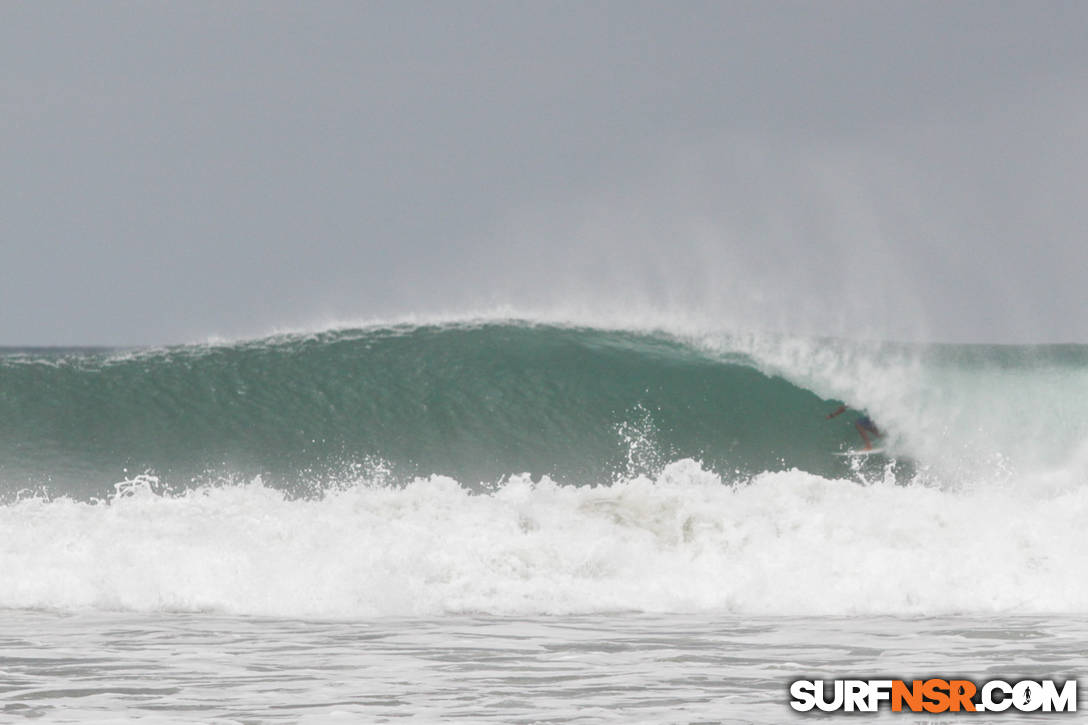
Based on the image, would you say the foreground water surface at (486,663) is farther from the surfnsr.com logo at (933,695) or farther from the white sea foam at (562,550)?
the white sea foam at (562,550)

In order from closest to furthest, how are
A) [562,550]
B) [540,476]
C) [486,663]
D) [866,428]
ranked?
[486,663] → [562,550] → [540,476] → [866,428]

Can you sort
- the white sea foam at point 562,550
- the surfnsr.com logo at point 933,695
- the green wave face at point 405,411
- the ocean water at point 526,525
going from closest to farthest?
1. the surfnsr.com logo at point 933,695
2. the ocean water at point 526,525
3. the white sea foam at point 562,550
4. the green wave face at point 405,411

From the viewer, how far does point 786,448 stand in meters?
14.8

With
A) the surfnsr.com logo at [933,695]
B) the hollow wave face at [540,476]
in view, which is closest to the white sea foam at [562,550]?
the hollow wave face at [540,476]

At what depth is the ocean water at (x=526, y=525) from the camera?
270 inches

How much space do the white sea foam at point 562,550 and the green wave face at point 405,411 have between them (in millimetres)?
2692

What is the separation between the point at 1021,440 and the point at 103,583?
1069 centimetres

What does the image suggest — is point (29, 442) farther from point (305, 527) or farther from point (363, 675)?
point (363, 675)

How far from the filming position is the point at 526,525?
11.0m

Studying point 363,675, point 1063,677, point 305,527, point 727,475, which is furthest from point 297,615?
point 727,475

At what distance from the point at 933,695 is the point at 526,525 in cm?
531

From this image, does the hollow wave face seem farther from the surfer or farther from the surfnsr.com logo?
the surfnsr.com logo

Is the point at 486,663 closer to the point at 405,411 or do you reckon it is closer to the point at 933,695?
the point at 933,695

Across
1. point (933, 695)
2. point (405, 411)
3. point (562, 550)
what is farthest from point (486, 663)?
point (405, 411)
